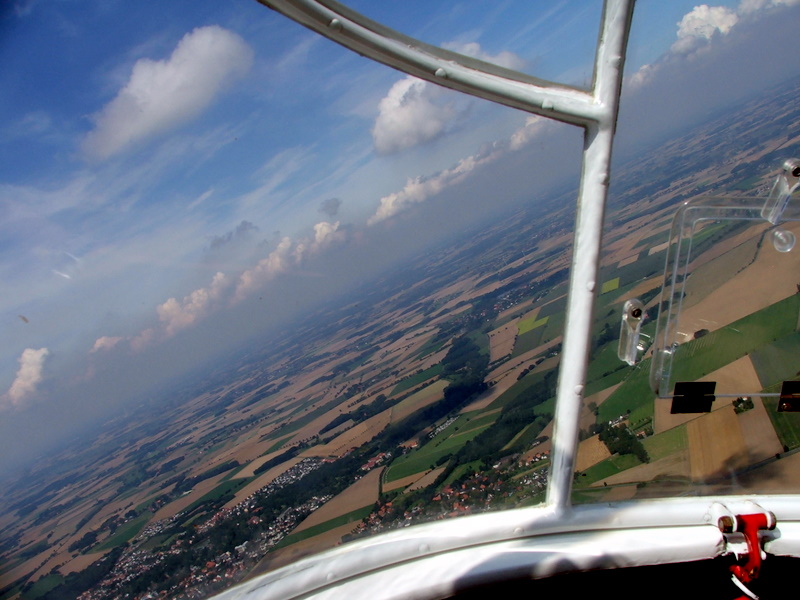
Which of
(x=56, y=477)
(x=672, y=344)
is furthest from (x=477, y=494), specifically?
(x=56, y=477)

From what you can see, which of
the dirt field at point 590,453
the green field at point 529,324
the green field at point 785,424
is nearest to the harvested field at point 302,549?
the dirt field at point 590,453

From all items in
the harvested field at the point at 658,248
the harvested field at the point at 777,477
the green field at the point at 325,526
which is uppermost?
the harvested field at the point at 658,248

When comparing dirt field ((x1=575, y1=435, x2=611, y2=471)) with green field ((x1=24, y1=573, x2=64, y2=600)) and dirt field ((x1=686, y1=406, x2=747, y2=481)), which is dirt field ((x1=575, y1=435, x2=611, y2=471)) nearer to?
dirt field ((x1=686, y1=406, x2=747, y2=481))

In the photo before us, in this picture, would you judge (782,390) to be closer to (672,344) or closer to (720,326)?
(720,326)

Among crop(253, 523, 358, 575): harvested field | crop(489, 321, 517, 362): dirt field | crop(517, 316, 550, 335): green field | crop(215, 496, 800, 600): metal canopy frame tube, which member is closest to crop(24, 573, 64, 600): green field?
crop(215, 496, 800, 600): metal canopy frame tube

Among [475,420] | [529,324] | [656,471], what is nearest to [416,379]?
[475,420]

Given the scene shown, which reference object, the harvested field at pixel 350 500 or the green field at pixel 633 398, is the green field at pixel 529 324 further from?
the harvested field at pixel 350 500
